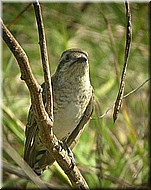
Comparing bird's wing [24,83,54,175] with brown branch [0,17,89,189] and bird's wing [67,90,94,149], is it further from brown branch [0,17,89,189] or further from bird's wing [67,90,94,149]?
brown branch [0,17,89,189]

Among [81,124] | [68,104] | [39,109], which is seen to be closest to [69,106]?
[68,104]

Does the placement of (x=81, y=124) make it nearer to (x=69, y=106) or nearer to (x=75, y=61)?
(x=69, y=106)

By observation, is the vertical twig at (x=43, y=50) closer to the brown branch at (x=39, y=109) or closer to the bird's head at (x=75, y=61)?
the brown branch at (x=39, y=109)

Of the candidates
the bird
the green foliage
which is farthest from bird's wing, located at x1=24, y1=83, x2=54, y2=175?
the green foliage

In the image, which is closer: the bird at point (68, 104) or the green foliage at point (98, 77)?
the bird at point (68, 104)

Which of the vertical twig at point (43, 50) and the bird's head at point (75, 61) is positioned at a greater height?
the vertical twig at point (43, 50)

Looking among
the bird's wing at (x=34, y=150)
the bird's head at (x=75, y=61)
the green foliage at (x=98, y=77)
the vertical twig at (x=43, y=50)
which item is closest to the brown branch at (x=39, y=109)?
the vertical twig at (x=43, y=50)

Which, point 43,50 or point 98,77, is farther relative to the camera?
point 98,77

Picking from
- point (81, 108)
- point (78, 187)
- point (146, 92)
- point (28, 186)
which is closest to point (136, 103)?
point (146, 92)
